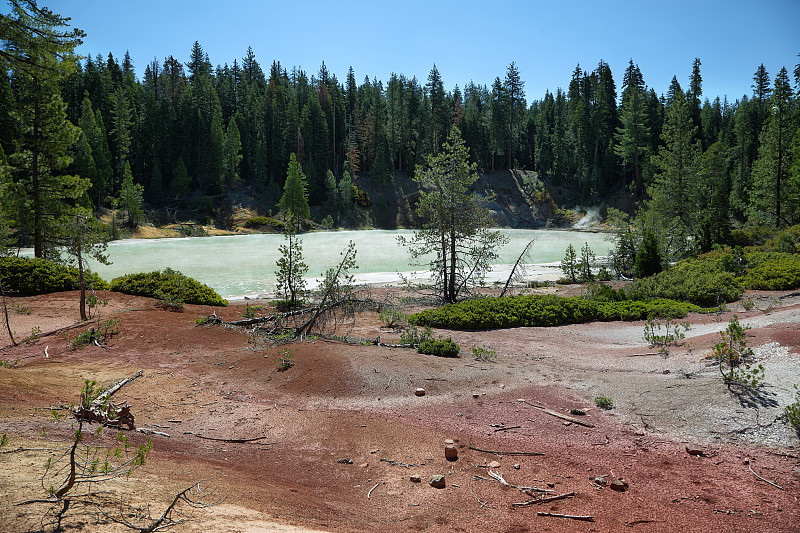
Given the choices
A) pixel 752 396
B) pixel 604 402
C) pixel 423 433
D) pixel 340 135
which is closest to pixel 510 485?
pixel 423 433

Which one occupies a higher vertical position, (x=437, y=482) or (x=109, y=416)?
(x=109, y=416)

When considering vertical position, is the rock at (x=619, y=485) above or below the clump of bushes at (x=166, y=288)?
below

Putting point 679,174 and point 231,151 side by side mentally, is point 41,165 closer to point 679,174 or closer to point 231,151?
point 679,174

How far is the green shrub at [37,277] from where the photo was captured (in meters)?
17.9

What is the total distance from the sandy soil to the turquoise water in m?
11.1

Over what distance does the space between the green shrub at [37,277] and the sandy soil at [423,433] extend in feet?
25.7

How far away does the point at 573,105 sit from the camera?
9069 cm

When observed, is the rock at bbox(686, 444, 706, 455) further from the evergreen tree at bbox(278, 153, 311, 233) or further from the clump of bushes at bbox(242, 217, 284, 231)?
the clump of bushes at bbox(242, 217, 284, 231)

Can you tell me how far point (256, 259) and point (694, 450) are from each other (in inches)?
1354

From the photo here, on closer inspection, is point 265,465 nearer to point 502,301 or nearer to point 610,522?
point 610,522

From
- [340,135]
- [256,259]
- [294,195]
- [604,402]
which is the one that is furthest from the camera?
[340,135]

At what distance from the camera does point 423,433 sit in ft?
23.0

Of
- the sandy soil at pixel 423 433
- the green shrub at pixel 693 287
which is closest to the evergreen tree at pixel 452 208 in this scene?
the green shrub at pixel 693 287

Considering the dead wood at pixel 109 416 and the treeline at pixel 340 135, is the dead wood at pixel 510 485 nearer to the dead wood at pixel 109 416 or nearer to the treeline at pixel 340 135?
the dead wood at pixel 109 416
